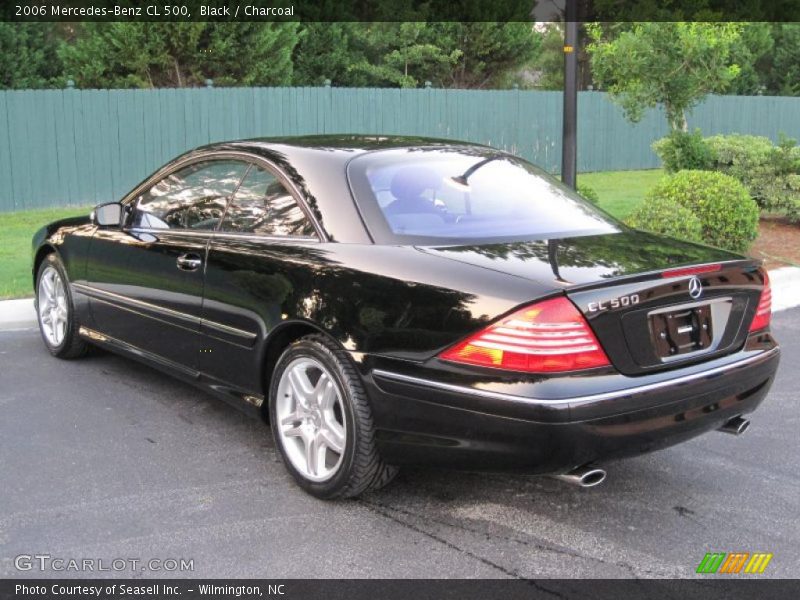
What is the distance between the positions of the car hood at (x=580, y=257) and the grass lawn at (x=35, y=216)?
5.75 meters

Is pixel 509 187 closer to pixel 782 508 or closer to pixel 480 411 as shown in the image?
pixel 480 411

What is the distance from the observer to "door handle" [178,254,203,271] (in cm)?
471

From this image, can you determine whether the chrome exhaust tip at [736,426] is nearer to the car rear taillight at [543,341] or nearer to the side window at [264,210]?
the car rear taillight at [543,341]

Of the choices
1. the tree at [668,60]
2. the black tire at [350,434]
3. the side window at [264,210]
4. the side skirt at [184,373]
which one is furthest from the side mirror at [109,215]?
the tree at [668,60]

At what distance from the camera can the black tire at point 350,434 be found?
3783 millimetres

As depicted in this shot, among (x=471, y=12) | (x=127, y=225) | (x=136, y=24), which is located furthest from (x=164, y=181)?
(x=471, y=12)

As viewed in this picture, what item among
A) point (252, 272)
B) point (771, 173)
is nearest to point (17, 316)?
point (252, 272)

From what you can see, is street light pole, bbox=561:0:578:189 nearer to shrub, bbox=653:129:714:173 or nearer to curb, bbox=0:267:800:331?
curb, bbox=0:267:800:331

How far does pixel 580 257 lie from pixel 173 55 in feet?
63.1

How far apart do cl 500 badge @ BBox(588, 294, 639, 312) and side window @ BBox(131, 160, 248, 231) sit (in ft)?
7.00

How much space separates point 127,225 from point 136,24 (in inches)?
647

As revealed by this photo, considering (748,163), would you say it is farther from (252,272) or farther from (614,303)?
(614,303)

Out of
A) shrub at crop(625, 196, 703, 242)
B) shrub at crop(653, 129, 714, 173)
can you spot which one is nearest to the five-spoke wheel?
shrub at crop(625, 196, 703, 242)

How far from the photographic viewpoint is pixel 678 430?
3.62m
